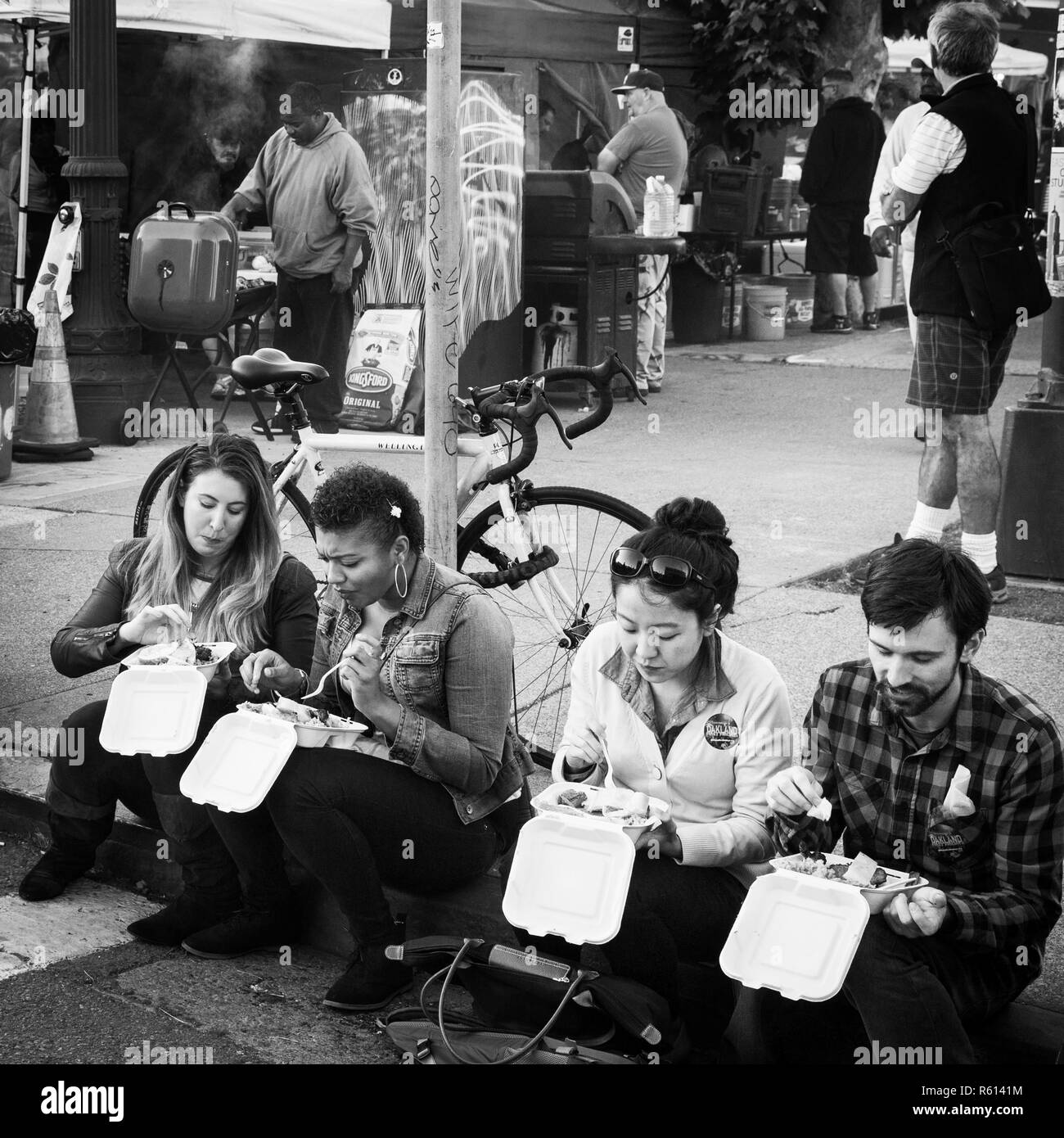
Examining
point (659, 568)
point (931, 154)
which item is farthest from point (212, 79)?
point (659, 568)

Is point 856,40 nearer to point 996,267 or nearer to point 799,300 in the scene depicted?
point 799,300

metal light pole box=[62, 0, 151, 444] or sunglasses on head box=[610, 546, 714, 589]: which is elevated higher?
metal light pole box=[62, 0, 151, 444]

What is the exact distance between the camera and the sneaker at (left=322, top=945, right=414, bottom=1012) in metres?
3.48

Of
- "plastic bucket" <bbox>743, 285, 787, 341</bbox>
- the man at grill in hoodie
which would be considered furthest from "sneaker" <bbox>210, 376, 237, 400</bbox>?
"plastic bucket" <bbox>743, 285, 787, 341</bbox>

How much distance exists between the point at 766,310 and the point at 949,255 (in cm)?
849

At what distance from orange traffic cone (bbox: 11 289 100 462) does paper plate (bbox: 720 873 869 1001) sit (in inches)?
280

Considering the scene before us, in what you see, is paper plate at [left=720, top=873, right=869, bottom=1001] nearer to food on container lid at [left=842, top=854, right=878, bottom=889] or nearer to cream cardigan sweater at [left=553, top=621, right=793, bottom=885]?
food on container lid at [left=842, top=854, right=878, bottom=889]

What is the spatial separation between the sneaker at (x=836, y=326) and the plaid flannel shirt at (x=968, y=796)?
12228mm

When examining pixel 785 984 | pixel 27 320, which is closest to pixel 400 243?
pixel 27 320

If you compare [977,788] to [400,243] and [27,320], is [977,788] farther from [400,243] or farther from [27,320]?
[400,243]

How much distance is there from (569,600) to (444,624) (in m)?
1.20

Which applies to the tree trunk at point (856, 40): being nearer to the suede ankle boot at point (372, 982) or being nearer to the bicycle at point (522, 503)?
the bicycle at point (522, 503)

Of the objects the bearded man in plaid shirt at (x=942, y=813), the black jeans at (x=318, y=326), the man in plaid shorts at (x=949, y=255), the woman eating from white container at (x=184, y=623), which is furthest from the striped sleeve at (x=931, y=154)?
the black jeans at (x=318, y=326)
